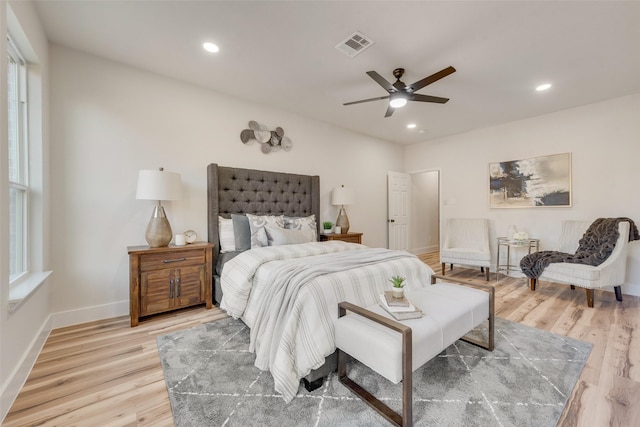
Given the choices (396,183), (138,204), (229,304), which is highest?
(396,183)

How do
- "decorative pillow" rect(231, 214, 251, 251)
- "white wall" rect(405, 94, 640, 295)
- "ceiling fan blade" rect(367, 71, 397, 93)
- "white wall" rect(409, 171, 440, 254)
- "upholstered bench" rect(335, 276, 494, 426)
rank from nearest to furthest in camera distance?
"upholstered bench" rect(335, 276, 494, 426) < "ceiling fan blade" rect(367, 71, 397, 93) < "decorative pillow" rect(231, 214, 251, 251) < "white wall" rect(405, 94, 640, 295) < "white wall" rect(409, 171, 440, 254)

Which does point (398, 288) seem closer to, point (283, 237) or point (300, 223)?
point (283, 237)

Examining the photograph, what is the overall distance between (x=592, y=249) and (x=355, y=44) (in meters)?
3.97

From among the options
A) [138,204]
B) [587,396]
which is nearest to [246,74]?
[138,204]

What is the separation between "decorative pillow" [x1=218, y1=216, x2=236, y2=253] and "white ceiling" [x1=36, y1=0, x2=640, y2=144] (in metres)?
1.74

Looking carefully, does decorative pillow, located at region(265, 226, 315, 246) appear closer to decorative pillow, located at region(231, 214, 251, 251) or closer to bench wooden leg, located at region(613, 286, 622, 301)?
decorative pillow, located at region(231, 214, 251, 251)

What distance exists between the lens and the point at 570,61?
2682mm

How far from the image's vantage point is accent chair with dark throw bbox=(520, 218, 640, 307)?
305 centimetres

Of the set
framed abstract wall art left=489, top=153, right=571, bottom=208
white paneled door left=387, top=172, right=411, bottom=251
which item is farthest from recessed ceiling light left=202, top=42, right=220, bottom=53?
framed abstract wall art left=489, top=153, right=571, bottom=208

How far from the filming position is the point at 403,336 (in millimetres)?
1331

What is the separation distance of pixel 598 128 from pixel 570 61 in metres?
1.81

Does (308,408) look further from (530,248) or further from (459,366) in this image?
(530,248)

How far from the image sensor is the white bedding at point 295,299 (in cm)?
165

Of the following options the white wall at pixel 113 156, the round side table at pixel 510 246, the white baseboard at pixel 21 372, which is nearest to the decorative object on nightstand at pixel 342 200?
the white wall at pixel 113 156
